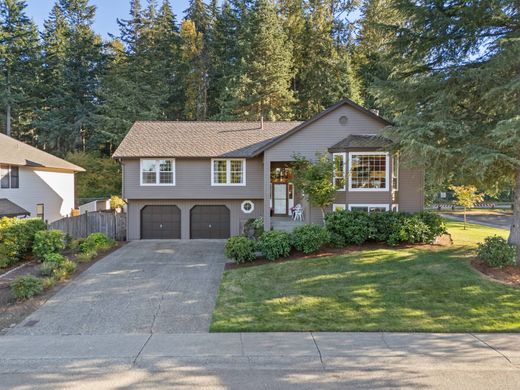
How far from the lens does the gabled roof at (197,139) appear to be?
18.2 metres

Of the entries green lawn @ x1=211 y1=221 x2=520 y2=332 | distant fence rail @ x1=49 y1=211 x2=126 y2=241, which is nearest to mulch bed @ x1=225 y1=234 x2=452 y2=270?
green lawn @ x1=211 y1=221 x2=520 y2=332

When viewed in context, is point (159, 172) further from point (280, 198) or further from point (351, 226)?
point (351, 226)

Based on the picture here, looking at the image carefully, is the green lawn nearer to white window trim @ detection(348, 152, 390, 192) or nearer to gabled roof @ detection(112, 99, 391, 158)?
white window trim @ detection(348, 152, 390, 192)

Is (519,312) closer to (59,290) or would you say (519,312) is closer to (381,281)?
(381,281)

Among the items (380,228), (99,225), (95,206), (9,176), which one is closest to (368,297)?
(380,228)

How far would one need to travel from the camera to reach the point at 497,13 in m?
9.80

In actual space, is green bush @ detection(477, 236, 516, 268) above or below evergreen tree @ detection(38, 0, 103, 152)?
below

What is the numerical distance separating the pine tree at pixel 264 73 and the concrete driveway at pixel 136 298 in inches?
773

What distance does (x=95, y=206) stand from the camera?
26766 mm

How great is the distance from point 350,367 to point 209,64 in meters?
35.9

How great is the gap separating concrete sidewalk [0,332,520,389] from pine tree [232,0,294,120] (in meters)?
26.0

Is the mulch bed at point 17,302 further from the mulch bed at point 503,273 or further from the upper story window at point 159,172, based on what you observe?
the mulch bed at point 503,273

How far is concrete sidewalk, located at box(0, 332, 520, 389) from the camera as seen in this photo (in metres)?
4.94

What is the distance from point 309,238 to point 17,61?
42148mm
